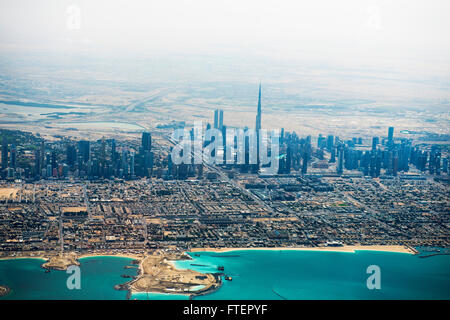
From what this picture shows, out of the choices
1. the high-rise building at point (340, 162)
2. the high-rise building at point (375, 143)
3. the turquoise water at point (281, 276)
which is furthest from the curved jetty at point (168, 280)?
the high-rise building at point (375, 143)

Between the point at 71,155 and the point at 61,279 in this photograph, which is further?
the point at 71,155

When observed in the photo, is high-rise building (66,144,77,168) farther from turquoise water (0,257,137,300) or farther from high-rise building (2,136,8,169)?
turquoise water (0,257,137,300)

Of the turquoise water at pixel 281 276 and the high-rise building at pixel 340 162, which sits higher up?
the high-rise building at pixel 340 162

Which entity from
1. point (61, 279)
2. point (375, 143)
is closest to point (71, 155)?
point (61, 279)

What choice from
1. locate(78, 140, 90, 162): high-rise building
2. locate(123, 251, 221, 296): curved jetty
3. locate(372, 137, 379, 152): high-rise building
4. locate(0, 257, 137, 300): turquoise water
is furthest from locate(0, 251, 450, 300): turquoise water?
locate(372, 137, 379, 152): high-rise building

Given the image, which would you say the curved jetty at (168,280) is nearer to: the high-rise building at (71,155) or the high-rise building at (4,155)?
the high-rise building at (71,155)

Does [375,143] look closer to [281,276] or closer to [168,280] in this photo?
[281,276]

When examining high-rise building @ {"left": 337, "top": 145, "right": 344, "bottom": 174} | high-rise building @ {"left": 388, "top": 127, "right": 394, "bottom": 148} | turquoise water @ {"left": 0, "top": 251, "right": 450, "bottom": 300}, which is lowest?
turquoise water @ {"left": 0, "top": 251, "right": 450, "bottom": 300}

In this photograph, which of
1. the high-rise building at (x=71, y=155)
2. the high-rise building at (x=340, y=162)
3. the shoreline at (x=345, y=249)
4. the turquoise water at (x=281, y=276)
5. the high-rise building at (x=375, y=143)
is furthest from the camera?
the high-rise building at (x=375, y=143)
